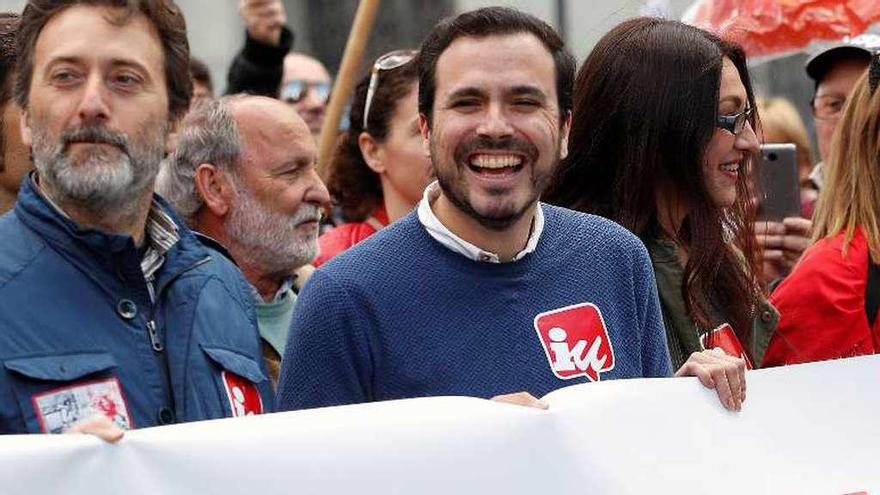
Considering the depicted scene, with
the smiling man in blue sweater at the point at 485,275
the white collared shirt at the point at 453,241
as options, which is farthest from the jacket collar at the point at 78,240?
the white collared shirt at the point at 453,241

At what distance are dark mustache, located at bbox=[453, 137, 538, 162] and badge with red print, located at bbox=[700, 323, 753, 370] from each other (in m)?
0.78

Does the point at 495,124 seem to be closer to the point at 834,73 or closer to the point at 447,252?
the point at 447,252

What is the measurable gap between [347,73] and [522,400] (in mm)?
2970

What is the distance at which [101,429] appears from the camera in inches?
111

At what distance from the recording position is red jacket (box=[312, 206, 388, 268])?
17.6 ft

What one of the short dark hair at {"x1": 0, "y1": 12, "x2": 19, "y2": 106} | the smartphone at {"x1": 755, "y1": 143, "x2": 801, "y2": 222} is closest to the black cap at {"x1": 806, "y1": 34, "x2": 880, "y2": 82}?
the smartphone at {"x1": 755, "y1": 143, "x2": 801, "y2": 222}

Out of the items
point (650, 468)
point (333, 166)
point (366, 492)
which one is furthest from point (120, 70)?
point (333, 166)

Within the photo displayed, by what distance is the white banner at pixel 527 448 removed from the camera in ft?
9.41

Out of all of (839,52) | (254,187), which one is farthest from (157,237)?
(839,52)

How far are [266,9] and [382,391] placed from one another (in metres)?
3.65

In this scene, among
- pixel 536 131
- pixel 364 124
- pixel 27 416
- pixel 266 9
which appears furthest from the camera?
pixel 266 9

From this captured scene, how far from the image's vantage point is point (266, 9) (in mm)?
6754

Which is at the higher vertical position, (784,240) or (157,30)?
(157,30)

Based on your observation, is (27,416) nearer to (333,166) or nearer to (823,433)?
(823,433)
